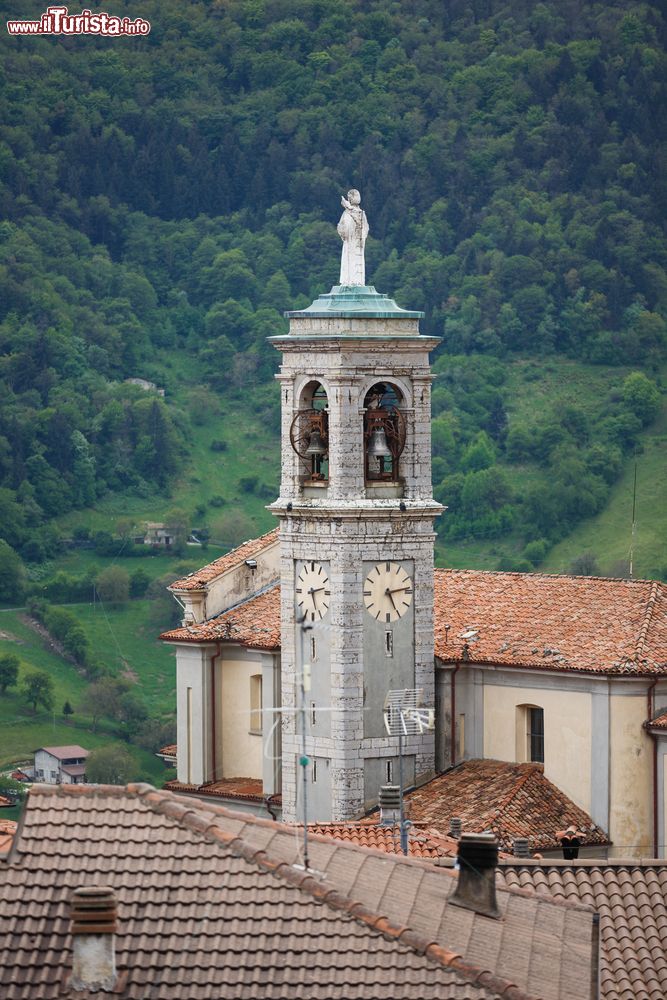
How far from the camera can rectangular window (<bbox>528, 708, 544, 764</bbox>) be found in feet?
177

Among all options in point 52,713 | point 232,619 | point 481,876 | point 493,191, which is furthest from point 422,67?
point 481,876

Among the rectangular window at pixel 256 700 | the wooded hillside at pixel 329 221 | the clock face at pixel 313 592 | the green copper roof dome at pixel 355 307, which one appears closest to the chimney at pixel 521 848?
the clock face at pixel 313 592

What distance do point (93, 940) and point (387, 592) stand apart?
103 ft

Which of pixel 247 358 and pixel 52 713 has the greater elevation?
pixel 247 358

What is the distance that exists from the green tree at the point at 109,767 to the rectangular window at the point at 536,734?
35.1 meters

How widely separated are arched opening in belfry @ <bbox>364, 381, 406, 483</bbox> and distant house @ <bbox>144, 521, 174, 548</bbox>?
6443 cm

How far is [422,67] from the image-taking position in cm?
16225

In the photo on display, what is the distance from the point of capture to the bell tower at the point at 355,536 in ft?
177

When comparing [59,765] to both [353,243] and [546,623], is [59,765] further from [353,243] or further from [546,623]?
[546,623]

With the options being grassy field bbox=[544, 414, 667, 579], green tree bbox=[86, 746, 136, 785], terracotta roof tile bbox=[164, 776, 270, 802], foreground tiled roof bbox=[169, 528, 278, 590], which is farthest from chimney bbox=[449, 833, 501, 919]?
grassy field bbox=[544, 414, 667, 579]

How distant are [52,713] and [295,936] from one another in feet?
247

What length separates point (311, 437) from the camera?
54.8 m

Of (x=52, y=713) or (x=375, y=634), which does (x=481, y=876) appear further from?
(x=52, y=713)

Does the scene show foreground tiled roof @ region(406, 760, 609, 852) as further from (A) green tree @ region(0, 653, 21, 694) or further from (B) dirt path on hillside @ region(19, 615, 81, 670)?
(B) dirt path on hillside @ region(19, 615, 81, 670)
